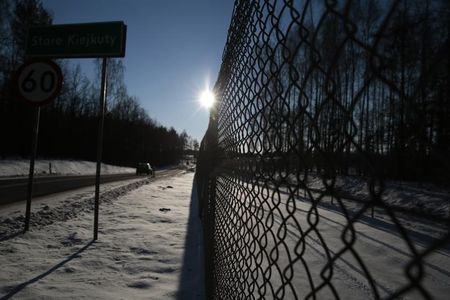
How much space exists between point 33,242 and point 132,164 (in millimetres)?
62238

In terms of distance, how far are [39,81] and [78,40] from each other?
34.5 inches

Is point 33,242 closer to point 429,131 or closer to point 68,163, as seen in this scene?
point 429,131

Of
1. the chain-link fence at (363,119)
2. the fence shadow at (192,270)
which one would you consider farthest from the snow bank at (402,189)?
the fence shadow at (192,270)

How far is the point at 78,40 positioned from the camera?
5.22m

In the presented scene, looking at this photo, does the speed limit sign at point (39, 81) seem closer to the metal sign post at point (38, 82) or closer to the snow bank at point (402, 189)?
the metal sign post at point (38, 82)

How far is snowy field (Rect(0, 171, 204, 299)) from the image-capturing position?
3025 millimetres

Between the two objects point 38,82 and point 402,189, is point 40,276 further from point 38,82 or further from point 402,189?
point 402,189

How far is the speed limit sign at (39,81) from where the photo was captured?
4949 mm

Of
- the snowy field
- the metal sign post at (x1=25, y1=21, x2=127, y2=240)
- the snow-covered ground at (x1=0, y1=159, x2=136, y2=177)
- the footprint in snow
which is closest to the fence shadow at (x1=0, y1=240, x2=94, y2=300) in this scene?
the snowy field

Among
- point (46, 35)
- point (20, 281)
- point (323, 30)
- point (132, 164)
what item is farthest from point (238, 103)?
point (132, 164)

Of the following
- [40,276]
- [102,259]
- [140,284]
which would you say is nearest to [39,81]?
[102,259]

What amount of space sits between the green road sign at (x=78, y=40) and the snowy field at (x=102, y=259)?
2.76 m

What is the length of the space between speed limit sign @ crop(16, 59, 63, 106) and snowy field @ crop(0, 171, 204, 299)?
2007mm

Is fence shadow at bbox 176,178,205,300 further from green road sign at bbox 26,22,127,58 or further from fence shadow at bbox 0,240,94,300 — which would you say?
green road sign at bbox 26,22,127,58
